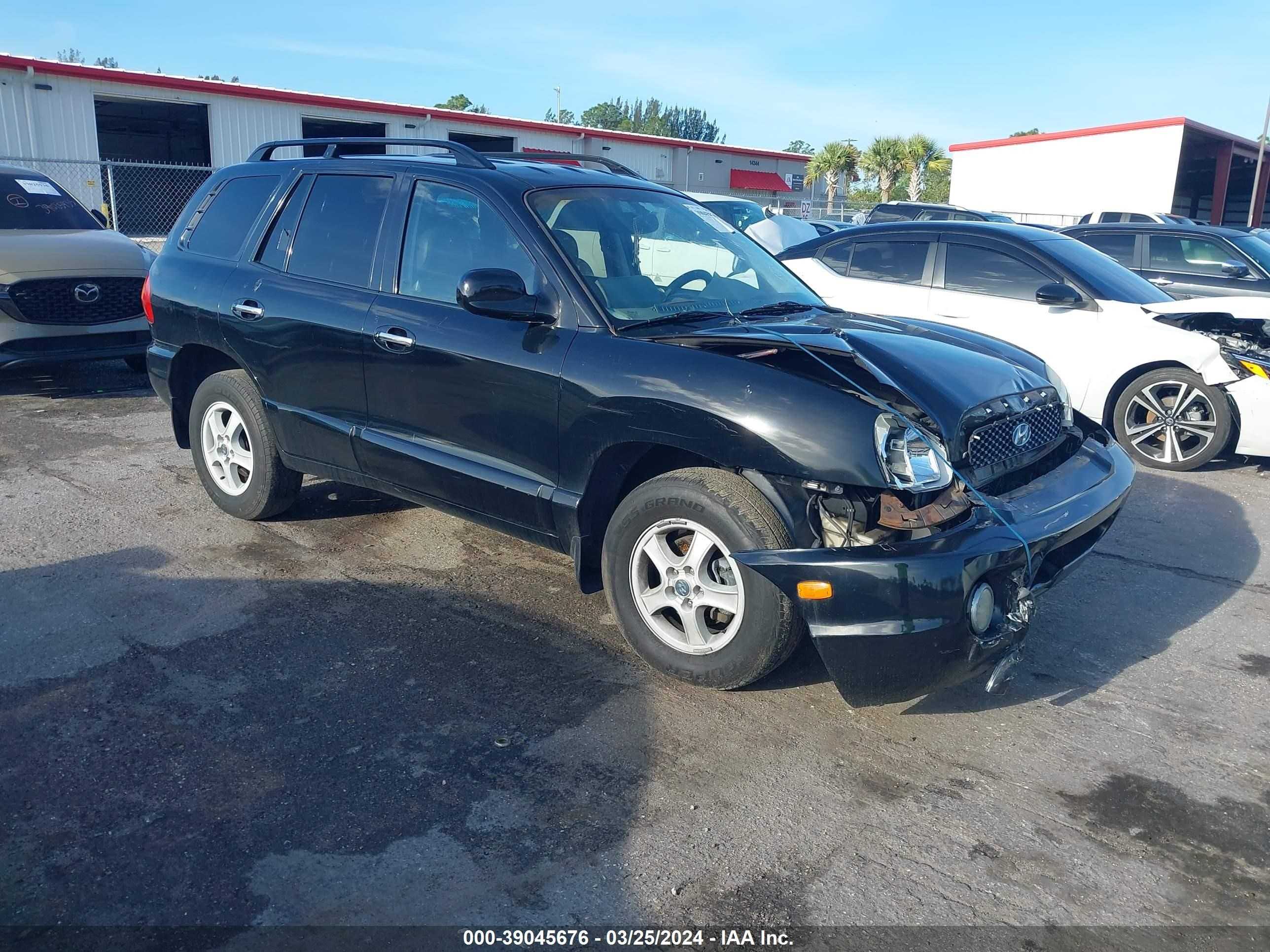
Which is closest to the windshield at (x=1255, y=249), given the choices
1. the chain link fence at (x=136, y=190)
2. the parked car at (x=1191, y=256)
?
the parked car at (x=1191, y=256)

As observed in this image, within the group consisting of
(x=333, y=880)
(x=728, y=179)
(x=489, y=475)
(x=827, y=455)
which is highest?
(x=728, y=179)

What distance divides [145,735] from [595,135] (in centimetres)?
3514

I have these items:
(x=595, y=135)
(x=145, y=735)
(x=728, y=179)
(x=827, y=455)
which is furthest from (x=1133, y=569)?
(x=728, y=179)

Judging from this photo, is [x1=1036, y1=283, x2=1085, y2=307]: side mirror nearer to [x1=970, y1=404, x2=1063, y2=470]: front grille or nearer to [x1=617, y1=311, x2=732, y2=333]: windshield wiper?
[x1=970, y1=404, x2=1063, y2=470]: front grille

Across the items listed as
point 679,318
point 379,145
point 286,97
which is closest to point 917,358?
point 679,318

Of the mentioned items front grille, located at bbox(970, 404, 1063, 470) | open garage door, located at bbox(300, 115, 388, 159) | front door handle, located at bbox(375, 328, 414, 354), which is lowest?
front grille, located at bbox(970, 404, 1063, 470)

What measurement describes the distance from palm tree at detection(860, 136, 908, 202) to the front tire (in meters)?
48.2

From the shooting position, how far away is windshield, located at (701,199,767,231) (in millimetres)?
15750

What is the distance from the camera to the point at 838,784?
10.8 ft

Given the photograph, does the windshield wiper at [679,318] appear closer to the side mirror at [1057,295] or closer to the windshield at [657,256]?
the windshield at [657,256]

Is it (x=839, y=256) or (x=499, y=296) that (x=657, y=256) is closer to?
(x=499, y=296)

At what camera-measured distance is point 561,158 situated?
509cm

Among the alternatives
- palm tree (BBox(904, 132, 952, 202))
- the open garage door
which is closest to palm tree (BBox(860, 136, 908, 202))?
palm tree (BBox(904, 132, 952, 202))

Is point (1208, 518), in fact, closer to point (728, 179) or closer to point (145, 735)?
point (145, 735)
